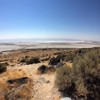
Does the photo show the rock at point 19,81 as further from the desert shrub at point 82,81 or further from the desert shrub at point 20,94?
the desert shrub at point 82,81

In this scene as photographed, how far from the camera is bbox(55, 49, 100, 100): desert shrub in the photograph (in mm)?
9836

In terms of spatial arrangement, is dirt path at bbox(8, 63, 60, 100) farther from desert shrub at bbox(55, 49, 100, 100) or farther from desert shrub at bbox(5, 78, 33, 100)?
desert shrub at bbox(55, 49, 100, 100)

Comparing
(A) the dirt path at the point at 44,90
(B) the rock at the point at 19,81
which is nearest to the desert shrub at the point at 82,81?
(A) the dirt path at the point at 44,90

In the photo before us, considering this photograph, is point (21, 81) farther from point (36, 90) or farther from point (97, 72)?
point (97, 72)

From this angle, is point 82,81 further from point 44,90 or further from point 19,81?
point 19,81

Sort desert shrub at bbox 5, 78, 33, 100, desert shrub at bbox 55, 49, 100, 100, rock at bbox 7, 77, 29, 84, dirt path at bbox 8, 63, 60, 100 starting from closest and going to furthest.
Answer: desert shrub at bbox 55, 49, 100, 100 < desert shrub at bbox 5, 78, 33, 100 < dirt path at bbox 8, 63, 60, 100 < rock at bbox 7, 77, 29, 84

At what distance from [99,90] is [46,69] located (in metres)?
7.79

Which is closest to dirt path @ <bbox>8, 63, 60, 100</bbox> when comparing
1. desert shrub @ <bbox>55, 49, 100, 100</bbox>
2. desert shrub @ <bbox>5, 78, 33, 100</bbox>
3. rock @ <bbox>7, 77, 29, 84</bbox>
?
desert shrub @ <bbox>5, 78, 33, 100</bbox>

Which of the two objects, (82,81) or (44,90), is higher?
(82,81)

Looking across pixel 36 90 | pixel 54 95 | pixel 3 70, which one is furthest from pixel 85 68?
pixel 3 70

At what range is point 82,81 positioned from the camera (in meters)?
10.3

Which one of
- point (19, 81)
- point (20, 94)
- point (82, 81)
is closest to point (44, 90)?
point (20, 94)

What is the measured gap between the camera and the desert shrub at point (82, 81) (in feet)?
32.3

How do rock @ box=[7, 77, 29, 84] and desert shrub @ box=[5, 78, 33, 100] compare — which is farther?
rock @ box=[7, 77, 29, 84]
